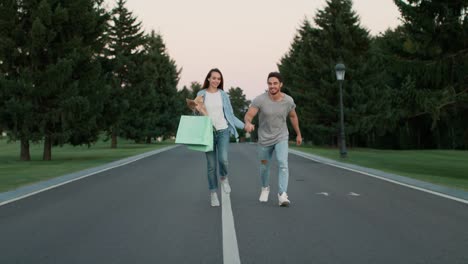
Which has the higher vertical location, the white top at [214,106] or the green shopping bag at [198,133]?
the white top at [214,106]

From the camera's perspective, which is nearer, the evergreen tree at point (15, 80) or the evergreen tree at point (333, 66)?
the evergreen tree at point (15, 80)

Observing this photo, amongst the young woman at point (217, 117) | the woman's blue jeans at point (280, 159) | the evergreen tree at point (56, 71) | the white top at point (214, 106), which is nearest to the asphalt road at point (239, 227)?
the woman's blue jeans at point (280, 159)

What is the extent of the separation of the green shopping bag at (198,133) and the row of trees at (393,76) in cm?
1172

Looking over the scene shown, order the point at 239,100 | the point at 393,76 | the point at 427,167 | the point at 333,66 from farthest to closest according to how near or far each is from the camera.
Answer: the point at 239,100 → the point at 393,76 → the point at 333,66 → the point at 427,167

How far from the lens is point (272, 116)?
23.2ft

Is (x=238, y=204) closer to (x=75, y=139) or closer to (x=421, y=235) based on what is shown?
(x=421, y=235)

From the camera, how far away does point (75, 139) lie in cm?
A: 2238

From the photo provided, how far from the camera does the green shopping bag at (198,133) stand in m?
6.90

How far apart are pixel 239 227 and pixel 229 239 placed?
2.10 ft

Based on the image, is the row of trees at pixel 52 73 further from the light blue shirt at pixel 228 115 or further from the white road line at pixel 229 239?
the white road line at pixel 229 239

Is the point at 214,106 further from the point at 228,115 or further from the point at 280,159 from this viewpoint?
the point at 280,159

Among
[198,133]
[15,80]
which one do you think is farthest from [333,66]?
[198,133]

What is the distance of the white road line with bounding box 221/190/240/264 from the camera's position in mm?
4336

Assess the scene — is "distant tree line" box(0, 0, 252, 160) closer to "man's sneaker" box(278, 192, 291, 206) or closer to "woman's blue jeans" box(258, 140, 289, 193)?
"woman's blue jeans" box(258, 140, 289, 193)
